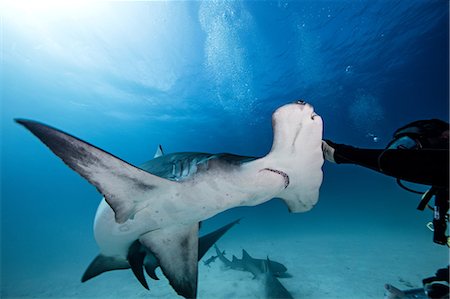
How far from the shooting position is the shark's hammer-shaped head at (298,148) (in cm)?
178

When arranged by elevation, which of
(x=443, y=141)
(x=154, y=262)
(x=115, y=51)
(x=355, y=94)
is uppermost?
(x=355, y=94)

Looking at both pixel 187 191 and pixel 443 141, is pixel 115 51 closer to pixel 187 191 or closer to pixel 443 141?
pixel 187 191

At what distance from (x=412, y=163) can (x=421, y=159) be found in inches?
2.4

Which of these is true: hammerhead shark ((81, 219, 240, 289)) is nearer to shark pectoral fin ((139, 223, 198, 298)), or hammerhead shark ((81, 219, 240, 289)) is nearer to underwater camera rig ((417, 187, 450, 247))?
shark pectoral fin ((139, 223, 198, 298))

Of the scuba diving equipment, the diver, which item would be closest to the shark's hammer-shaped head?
the diver

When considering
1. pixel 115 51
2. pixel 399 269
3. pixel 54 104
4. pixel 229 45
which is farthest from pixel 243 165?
pixel 54 104

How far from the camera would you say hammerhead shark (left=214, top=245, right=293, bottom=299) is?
6389 mm

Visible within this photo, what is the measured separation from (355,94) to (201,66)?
44.4 feet

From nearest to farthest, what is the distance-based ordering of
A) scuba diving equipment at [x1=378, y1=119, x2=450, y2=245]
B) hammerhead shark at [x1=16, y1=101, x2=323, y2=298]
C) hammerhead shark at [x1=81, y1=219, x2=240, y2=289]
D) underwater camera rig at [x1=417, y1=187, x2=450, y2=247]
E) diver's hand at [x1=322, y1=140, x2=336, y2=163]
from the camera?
hammerhead shark at [x1=16, y1=101, x2=323, y2=298], scuba diving equipment at [x1=378, y1=119, x2=450, y2=245], diver's hand at [x1=322, y1=140, x2=336, y2=163], underwater camera rig at [x1=417, y1=187, x2=450, y2=247], hammerhead shark at [x1=81, y1=219, x2=240, y2=289]

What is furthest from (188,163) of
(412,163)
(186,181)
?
(412,163)

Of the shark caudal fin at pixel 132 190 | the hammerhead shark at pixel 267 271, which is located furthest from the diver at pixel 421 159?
the hammerhead shark at pixel 267 271

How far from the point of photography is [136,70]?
17406 mm

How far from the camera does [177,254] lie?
11.5 ft

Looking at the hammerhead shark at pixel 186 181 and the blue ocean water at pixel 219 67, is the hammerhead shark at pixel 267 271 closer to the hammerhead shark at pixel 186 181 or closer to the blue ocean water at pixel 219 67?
the hammerhead shark at pixel 186 181
